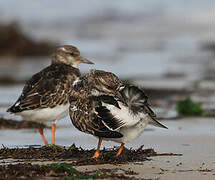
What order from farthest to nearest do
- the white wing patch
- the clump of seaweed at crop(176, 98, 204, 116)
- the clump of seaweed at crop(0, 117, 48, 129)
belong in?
the clump of seaweed at crop(176, 98, 204, 116), the clump of seaweed at crop(0, 117, 48, 129), the white wing patch

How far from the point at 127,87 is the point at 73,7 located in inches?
880

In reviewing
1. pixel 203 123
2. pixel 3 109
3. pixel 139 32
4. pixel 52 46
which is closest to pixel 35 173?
pixel 203 123

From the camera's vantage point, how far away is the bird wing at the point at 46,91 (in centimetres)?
656

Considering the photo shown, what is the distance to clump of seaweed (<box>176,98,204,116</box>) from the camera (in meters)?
7.86

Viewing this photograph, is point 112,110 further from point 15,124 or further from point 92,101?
point 15,124

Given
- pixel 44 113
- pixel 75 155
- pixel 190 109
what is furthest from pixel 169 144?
pixel 190 109

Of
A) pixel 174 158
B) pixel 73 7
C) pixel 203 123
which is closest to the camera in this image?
pixel 174 158

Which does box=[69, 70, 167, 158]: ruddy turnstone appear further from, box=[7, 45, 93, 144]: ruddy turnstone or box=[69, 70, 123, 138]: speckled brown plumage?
box=[7, 45, 93, 144]: ruddy turnstone

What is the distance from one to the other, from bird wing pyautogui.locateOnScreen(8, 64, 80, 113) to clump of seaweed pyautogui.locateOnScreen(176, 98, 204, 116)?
1730 millimetres

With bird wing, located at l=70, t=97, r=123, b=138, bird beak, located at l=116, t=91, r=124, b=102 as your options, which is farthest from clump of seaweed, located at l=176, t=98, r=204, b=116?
bird beak, located at l=116, t=91, r=124, b=102

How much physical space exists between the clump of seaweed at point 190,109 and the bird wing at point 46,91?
1730mm

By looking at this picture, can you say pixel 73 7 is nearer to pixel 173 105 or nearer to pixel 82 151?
pixel 173 105

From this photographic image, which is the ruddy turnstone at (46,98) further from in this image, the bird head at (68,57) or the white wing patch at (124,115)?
the white wing patch at (124,115)

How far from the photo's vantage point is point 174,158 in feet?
17.5
